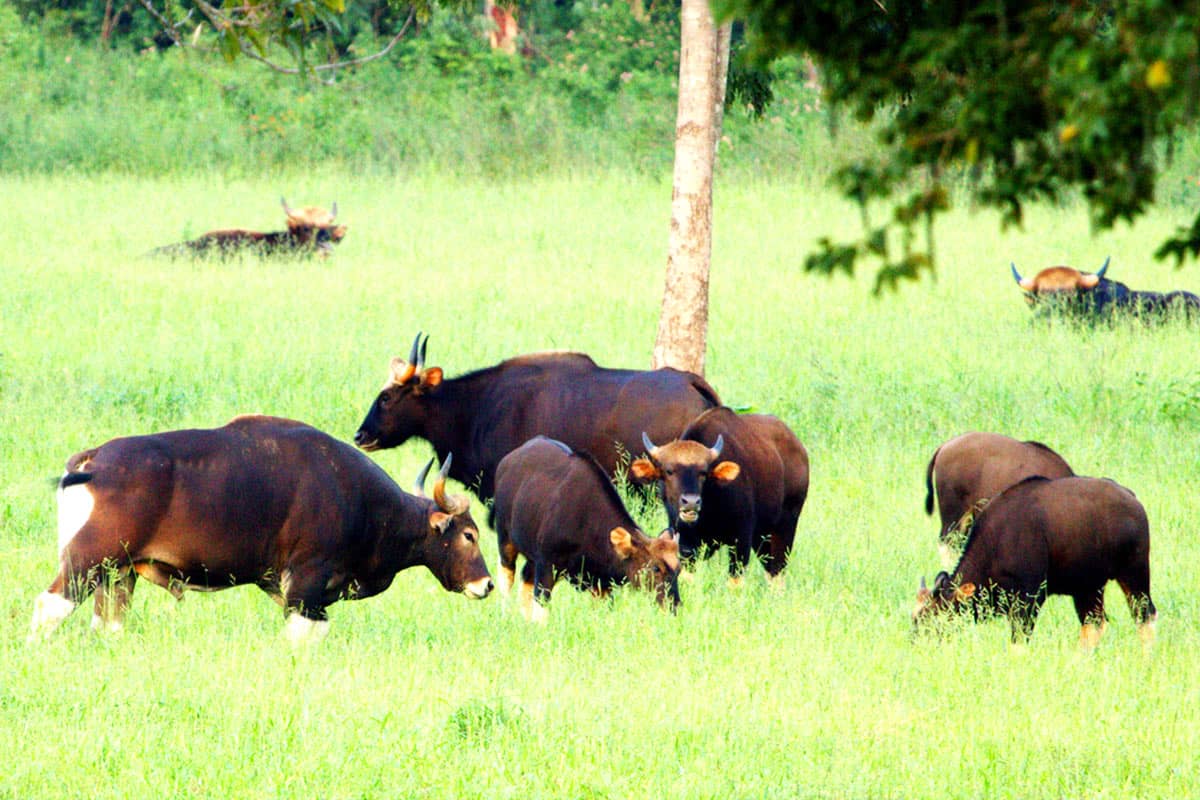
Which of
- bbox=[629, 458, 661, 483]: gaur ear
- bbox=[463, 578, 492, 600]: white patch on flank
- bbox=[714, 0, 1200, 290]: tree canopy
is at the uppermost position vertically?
bbox=[714, 0, 1200, 290]: tree canopy

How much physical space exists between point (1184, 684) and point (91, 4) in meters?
36.0

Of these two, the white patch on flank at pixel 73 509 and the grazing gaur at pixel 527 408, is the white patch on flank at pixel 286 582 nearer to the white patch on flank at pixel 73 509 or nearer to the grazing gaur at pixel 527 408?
the white patch on flank at pixel 73 509

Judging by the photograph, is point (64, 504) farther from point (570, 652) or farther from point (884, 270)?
point (884, 270)

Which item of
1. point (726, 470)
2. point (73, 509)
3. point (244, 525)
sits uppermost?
point (73, 509)

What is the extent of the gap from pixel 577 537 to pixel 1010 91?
558 centimetres

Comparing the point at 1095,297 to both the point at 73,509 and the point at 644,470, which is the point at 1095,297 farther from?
the point at 73,509

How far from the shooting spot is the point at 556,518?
9227 mm

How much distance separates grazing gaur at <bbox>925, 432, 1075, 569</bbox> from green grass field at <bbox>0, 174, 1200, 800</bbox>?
312 millimetres

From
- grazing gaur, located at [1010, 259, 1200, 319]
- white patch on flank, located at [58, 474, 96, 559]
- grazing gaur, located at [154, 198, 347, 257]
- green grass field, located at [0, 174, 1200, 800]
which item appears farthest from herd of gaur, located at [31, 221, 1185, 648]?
grazing gaur, located at [154, 198, 347, 257]

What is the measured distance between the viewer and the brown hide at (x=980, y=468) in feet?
33.2

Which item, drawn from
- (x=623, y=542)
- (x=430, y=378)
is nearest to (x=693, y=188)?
(x=430, y=378)

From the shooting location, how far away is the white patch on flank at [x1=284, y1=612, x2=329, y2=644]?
8.32 meters

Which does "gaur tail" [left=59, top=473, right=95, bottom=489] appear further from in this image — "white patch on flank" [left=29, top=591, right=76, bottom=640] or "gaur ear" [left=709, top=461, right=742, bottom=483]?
"gaur ear" [left=709, top=461, right=742, bottom=483]

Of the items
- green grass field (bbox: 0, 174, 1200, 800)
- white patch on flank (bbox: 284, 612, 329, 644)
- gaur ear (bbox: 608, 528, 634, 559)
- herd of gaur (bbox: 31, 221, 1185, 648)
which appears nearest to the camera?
green grass field (bbox: 0, 174, 1200, 800)
